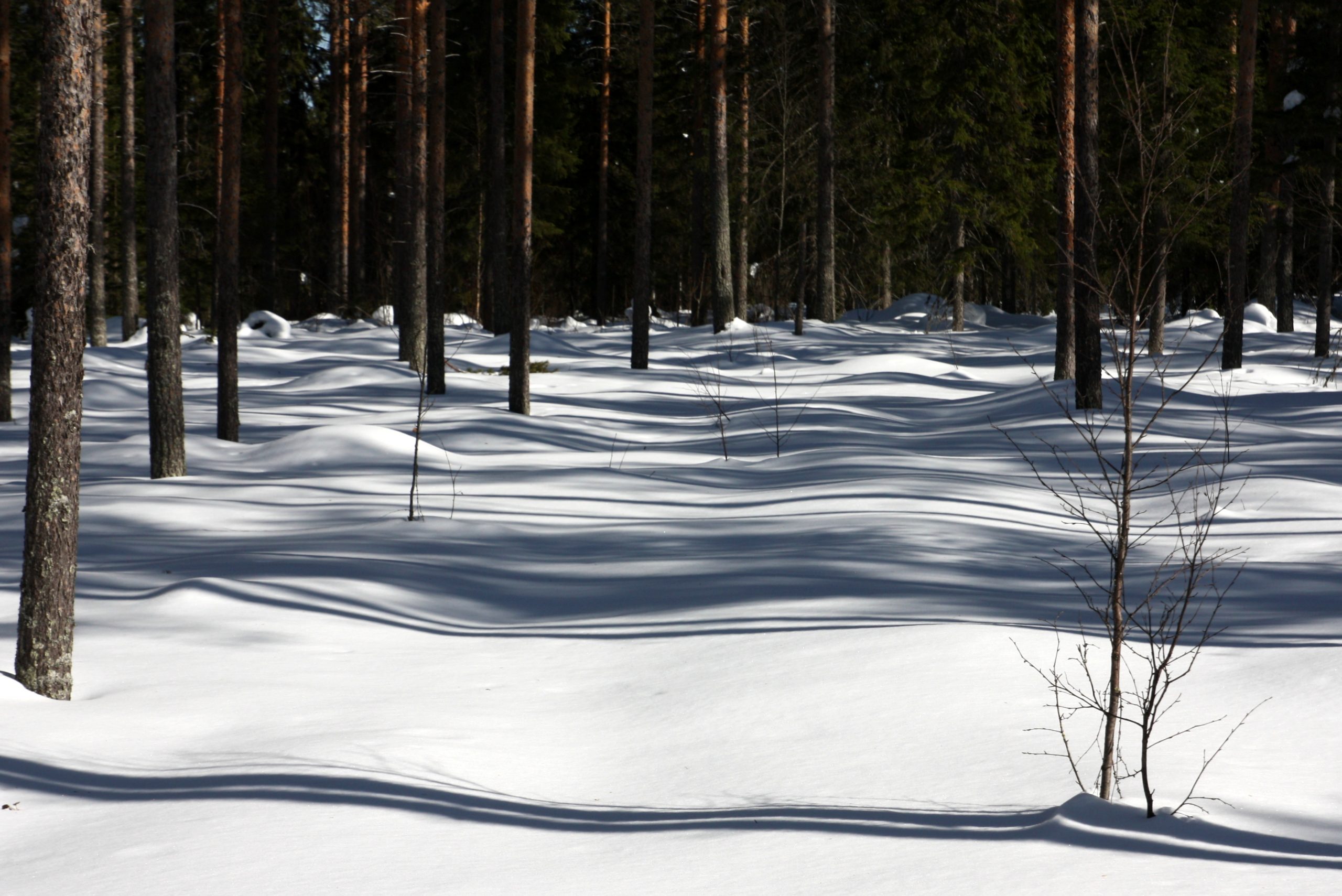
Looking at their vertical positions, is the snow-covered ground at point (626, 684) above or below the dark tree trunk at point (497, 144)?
below

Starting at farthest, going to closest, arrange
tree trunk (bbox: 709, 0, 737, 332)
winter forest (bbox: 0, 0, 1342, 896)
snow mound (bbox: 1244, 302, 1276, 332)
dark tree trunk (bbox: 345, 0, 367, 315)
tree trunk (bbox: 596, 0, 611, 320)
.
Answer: tree trunk (bbox: 596, 0, 611, 320), snow mound (bbox: 1244, 302, 1276, 332), dark tree trunk (bbox: 345, 0, 367, 315), tree trunk (bbox: 709, 0, 737, 332), winter forest (bbox: 0, 0, 1342, 896)

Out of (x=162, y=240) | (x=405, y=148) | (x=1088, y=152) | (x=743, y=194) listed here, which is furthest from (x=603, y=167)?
(x=162, y=240)

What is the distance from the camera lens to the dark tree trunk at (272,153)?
29.4m

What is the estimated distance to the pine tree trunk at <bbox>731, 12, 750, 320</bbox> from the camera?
29.2m

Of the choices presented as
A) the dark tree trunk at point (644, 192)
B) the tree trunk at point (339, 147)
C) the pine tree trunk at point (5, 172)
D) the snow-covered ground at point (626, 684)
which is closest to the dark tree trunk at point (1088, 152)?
the snow-covered ground at point (626, 684)

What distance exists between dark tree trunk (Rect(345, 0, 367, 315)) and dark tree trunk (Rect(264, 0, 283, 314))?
72.4 inches

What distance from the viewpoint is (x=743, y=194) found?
102 feet

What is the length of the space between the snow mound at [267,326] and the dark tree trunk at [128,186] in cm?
250

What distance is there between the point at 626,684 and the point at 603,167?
31499 millimetres

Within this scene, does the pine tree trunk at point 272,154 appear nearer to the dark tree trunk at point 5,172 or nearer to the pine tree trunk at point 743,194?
the pine tree trunk at point 743,194

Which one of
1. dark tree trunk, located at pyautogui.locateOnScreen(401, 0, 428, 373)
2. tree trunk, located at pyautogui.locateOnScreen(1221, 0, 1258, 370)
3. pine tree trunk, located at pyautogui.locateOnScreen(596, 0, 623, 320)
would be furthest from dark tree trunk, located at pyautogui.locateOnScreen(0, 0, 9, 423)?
pine tree trunk, located at pyautogui.locateOnScreen(596, 0, 623, 320)

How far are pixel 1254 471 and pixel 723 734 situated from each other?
8.14m

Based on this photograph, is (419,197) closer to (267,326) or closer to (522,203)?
(522,203)

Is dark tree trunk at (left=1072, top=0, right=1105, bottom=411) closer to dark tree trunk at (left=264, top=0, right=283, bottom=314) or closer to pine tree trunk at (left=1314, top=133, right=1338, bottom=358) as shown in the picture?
pine tree trunk at (left=1314, top=133, right=1338, bottom=358)
